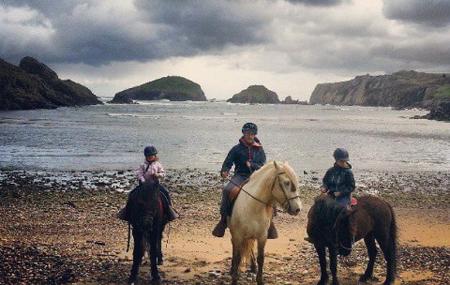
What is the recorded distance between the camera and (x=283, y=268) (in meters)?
11.8

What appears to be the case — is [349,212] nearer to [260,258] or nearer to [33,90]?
[260,258]

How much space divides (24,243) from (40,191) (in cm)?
1004

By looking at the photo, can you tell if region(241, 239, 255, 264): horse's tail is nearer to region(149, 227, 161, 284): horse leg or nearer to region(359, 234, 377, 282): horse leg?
region(149, 227, 161, 284): horse leg

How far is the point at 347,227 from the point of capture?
9984 mm

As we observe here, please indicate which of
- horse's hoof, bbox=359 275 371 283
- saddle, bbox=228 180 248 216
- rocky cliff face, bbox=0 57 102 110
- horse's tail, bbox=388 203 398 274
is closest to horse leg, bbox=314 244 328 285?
horse's hoof, bbox=359 275 371 283

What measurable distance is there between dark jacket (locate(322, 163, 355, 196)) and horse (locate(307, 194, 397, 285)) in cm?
27

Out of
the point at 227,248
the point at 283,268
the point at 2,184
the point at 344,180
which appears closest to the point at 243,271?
the point at 283,268

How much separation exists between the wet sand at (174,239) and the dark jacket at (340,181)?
8.15ft

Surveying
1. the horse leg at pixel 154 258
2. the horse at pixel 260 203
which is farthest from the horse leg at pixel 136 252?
the horse at pixel 260 203

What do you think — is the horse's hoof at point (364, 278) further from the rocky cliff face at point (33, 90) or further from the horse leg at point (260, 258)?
the rocky cliff face at point (33, 90)

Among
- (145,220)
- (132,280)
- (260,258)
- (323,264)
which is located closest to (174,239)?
(132,280)

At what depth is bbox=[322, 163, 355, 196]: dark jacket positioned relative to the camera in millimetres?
9969

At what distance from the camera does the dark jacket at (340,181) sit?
32.7 feet

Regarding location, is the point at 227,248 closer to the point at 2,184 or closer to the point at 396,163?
the point at 2,184
